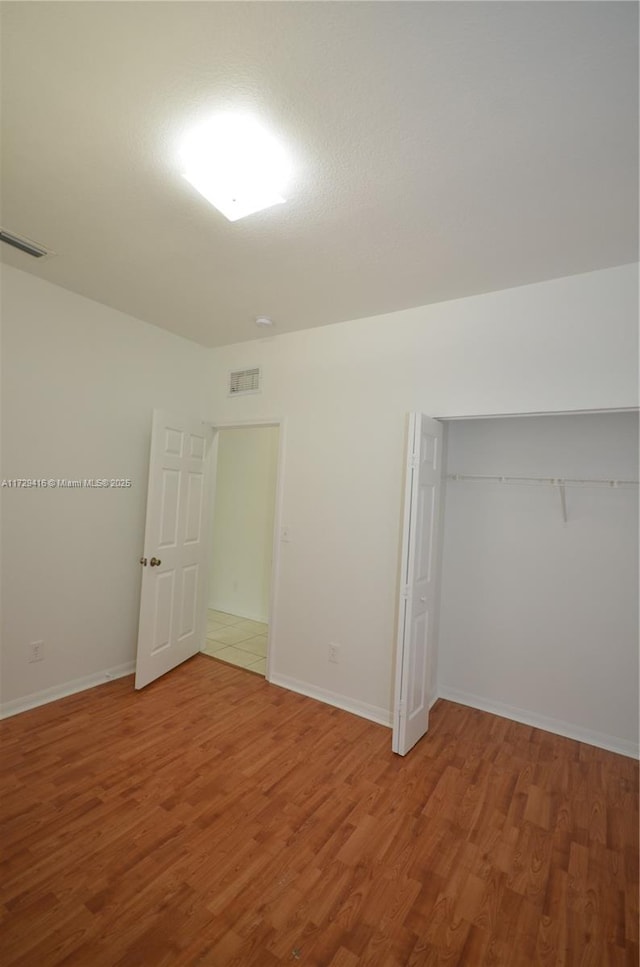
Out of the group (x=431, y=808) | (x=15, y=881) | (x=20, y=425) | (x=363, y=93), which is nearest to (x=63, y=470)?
(x=20, y=425)

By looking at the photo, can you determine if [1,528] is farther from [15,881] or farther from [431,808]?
[431,808]

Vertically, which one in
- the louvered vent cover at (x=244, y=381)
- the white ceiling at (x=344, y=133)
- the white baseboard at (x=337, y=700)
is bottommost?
the white baseboard at (x=337, y=700)

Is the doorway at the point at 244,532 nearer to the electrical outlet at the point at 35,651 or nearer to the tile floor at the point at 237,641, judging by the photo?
the tile floor at the point at 237,641

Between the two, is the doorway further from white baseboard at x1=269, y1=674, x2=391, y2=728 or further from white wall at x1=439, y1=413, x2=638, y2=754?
white wall at x1=439, y1=413, x2=638, y2=754

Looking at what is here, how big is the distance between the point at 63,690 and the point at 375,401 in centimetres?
316

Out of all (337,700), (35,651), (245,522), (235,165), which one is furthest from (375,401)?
(35,651)

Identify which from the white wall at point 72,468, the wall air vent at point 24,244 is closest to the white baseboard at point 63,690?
the white wall at point 72,468

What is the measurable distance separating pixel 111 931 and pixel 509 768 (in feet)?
7.11

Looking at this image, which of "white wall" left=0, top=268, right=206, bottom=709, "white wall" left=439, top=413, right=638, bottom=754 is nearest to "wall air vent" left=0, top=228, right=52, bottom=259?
"white wall" left=0, top=268, right=206, bottom=709

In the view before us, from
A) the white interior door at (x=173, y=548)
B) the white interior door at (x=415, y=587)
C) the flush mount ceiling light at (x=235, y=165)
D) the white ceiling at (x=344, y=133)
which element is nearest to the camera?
the white ceiling at (x=344, y=133)

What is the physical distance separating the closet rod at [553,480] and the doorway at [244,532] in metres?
2.27

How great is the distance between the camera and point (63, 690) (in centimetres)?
309

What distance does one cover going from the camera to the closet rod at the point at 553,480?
9.14ft

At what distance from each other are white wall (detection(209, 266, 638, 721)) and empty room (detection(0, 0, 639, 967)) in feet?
0.08
